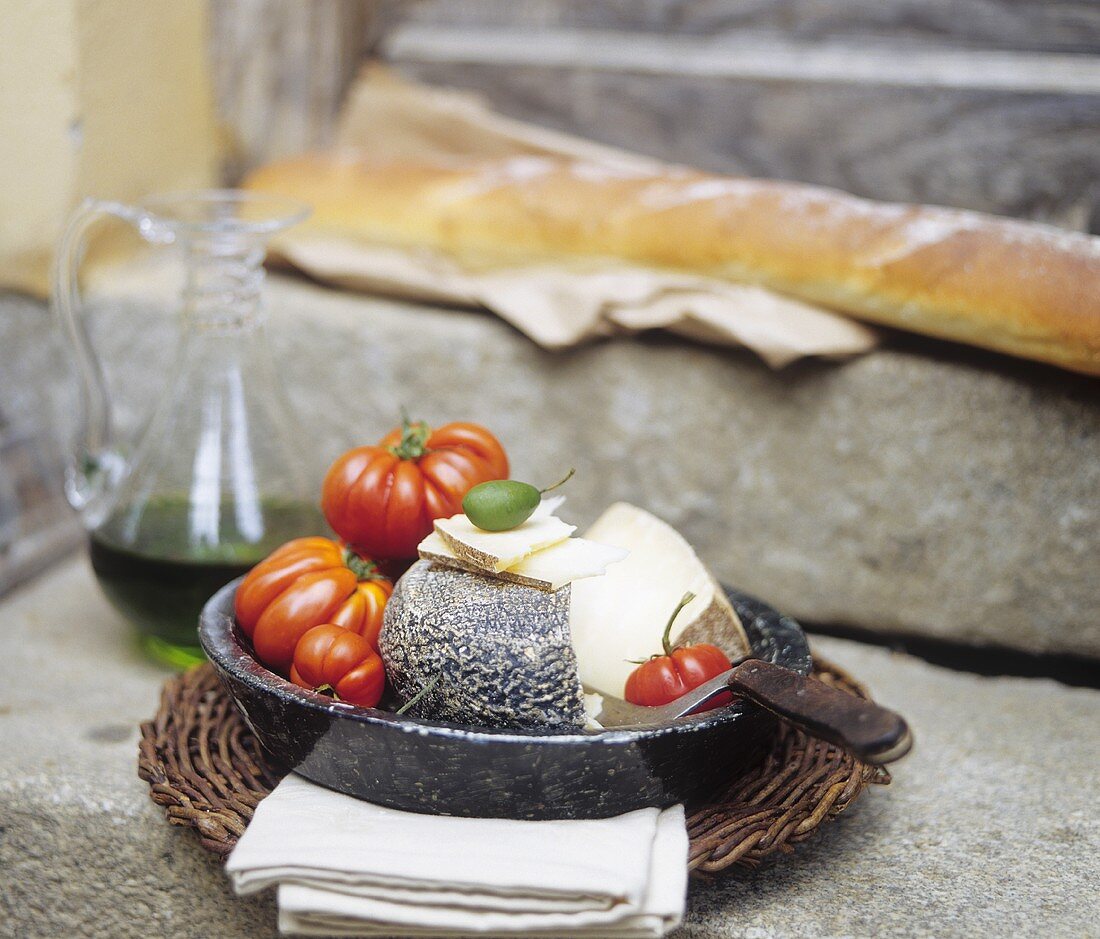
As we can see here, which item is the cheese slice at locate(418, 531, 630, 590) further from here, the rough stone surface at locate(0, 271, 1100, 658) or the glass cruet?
the rough stone surface at locate(0, 271, 1100, 658)

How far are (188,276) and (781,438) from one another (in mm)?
746

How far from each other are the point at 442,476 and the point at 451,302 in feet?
1.82

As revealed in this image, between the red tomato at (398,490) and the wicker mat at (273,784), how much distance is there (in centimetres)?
22

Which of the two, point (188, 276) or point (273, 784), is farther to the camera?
point (188, 276)

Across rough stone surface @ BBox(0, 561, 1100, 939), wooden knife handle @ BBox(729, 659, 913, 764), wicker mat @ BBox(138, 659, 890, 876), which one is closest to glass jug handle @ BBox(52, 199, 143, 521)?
rough stone surface @ BBox(0, 561, 1100, 939)

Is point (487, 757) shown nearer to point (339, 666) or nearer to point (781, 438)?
point (339, 666)

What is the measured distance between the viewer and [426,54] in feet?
5.96

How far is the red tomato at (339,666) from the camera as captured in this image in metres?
0.88

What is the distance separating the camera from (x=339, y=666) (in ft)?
2.87

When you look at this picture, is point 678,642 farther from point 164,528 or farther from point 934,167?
point 934,167

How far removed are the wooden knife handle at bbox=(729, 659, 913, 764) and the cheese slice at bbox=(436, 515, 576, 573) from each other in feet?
0.62

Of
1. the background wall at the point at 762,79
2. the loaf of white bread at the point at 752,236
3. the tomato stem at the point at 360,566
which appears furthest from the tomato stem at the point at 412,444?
the background wall at the point at 762,79

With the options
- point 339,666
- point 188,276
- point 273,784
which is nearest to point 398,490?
point 339,666

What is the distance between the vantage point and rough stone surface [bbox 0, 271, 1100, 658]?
1277 millimetres
